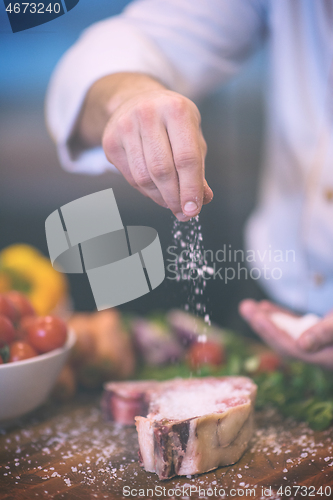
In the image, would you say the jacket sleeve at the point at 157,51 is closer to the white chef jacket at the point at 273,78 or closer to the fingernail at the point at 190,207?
the white chef jacket at the point at 273,78

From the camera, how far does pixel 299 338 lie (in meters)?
0.77

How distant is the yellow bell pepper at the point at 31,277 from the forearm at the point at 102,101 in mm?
476

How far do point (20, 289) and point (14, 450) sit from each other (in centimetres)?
63

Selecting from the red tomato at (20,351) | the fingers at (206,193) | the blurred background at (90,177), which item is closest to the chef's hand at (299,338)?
the blurred background at (90,177)

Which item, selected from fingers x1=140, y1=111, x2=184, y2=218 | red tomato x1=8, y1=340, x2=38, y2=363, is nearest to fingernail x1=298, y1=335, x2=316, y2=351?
fingers x1=140, y1=111, x2=184, y2=218

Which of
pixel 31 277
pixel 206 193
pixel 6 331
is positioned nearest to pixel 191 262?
pixel 206 193

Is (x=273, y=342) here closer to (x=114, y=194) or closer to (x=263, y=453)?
(x=263, y=453)

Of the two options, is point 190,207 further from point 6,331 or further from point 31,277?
point 31,277

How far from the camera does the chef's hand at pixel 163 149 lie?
58cm

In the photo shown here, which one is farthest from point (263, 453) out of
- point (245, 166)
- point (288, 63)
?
point (245, 166)

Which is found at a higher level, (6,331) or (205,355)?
(6,331)

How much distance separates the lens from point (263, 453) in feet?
2.27

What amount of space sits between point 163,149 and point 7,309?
459mm

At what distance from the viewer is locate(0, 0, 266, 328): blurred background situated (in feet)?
2.76
